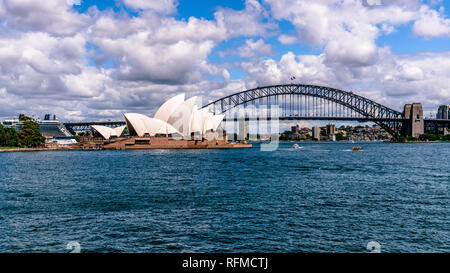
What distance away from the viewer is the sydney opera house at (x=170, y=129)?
245 ft

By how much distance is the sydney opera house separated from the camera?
245 ft

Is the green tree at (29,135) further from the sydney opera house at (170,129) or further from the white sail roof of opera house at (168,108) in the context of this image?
the white sail roof of opera house at (168,108)

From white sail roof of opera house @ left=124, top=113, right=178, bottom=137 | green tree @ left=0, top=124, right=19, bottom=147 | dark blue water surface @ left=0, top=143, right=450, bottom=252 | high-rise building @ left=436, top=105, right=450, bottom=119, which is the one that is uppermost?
high-rise building @ left=436, top=105, right=450, bottom=119

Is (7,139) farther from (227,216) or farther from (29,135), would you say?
(227,216)

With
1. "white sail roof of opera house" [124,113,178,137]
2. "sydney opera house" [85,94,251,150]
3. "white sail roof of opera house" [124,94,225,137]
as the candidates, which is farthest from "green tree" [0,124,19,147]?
"white sail roof of opera house" [124,113,178,137]

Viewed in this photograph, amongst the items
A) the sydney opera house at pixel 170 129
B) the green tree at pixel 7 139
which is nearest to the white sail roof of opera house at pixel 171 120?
the sydney opera house at pixel 170 129

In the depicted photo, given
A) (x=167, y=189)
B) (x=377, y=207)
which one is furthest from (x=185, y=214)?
(x=377, y=207)

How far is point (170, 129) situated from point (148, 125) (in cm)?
474

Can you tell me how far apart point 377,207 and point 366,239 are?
4.62 meters

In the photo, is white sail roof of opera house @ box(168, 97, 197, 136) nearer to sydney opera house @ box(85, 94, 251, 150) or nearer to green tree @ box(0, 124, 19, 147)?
sydney opera house @ box(85, 94, 251, 150)

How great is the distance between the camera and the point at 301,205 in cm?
1449
